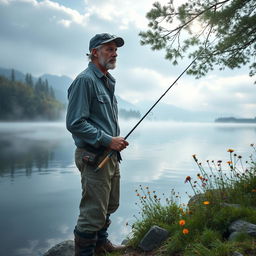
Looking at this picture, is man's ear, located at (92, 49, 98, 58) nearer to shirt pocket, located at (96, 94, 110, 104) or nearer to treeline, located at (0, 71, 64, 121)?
shirt pocket, located at (96, 94, 110, 104)

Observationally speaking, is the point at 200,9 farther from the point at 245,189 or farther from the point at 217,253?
the point at 217,253

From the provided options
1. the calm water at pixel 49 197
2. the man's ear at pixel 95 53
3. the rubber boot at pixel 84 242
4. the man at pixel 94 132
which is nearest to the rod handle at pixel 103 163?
the man at pixel 94 132

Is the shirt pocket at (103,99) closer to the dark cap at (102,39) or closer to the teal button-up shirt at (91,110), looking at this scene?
the teal button-up shirt at (91,110)

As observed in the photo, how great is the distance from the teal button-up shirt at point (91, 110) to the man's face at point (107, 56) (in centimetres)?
11

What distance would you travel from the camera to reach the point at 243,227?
325 centimetres

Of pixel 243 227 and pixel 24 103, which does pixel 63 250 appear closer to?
pixel 243 227

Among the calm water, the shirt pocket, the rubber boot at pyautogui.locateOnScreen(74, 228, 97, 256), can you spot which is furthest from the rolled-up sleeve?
the calm water

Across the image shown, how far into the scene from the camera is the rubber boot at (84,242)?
3371 mm

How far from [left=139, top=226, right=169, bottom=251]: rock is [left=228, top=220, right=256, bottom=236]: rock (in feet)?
2.87

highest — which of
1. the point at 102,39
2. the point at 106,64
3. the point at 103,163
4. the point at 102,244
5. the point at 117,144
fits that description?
the point at 102,39

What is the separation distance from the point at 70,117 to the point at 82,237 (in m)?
1.32

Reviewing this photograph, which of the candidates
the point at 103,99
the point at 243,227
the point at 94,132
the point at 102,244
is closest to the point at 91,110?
the point at 103,99

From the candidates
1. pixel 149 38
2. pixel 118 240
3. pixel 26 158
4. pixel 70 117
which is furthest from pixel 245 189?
pixel 26 158

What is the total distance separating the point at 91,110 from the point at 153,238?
1807 mm
